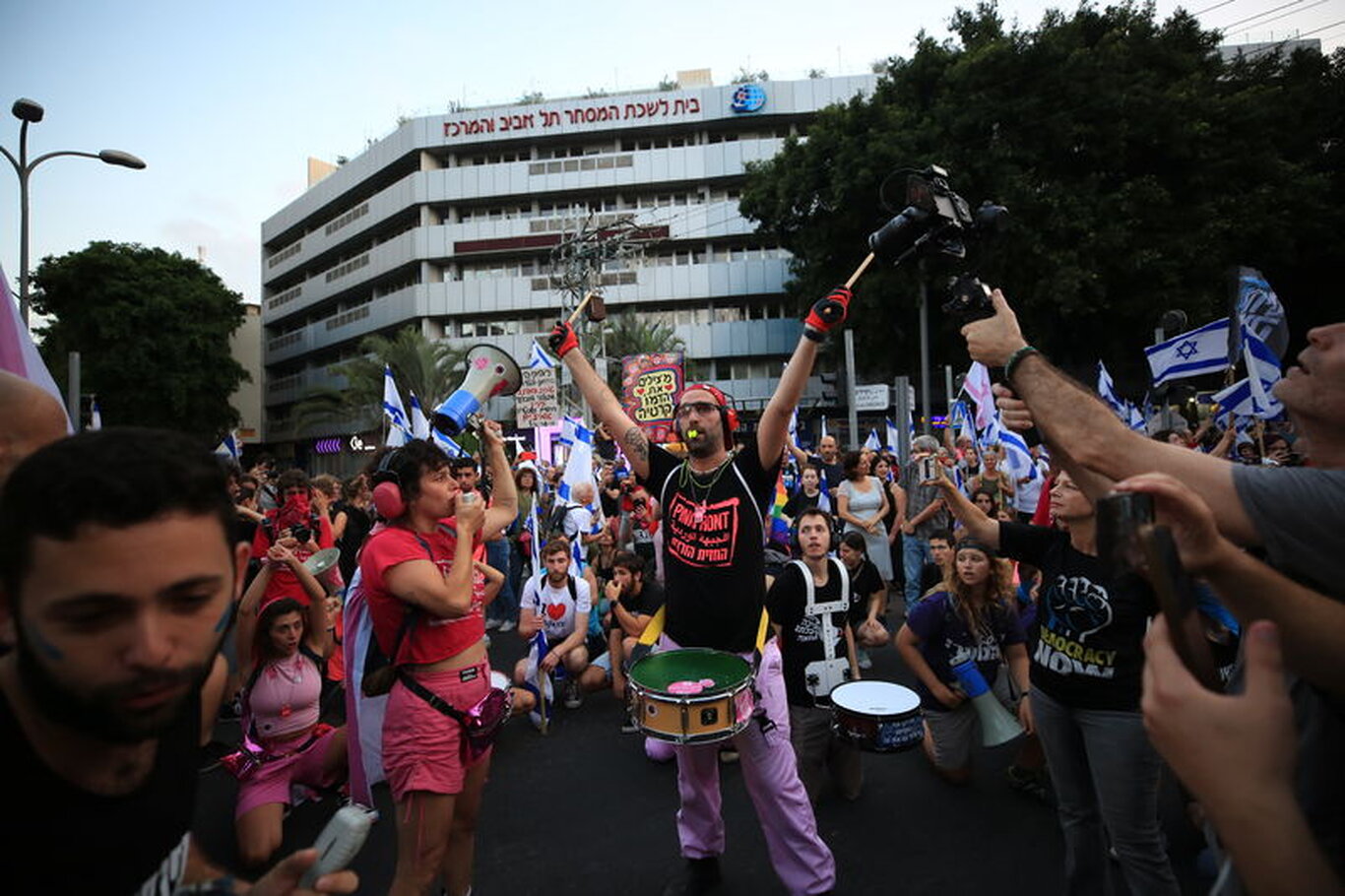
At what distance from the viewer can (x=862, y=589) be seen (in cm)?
519

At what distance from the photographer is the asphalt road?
139 inches

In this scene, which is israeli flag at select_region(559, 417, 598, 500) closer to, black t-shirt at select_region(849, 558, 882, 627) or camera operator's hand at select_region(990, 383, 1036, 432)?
black t-shirt at select_region(849, 558, 882, 627)

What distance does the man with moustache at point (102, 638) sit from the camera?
1.02 meters

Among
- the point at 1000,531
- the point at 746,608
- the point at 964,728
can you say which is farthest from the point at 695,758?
the point at 964,728

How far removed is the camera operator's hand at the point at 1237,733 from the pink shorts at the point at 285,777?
4.65 metres

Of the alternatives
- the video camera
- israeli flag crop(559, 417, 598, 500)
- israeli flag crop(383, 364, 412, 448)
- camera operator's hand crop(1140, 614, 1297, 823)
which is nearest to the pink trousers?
the video camera

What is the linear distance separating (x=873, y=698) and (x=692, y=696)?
67.5 inches

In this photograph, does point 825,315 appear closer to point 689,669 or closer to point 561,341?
point 561,341

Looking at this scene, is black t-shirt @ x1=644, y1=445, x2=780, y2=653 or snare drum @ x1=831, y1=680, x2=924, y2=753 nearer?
black t-shirt @ x1=644, y1=445, x2=780, y2=653

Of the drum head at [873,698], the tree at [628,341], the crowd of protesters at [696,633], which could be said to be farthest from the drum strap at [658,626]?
the tree at [628,341]

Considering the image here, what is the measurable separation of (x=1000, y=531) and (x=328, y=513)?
261 inches

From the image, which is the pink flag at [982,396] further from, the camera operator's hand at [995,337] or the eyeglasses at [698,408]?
the camera operator's hand at [995,337]

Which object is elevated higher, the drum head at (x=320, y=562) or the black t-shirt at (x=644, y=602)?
the drum head at (x=320, y=562)

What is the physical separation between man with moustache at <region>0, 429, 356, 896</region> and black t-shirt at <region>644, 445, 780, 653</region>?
2.11 m
